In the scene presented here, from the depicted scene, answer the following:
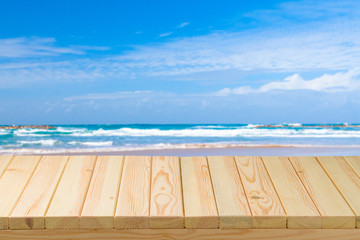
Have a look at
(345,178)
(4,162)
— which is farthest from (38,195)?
(345,178)

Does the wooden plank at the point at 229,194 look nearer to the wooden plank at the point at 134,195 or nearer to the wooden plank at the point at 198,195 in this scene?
the wooden plank at the point at 198,195

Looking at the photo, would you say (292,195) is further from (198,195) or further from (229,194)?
(198,195)

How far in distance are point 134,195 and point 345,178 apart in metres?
1.27

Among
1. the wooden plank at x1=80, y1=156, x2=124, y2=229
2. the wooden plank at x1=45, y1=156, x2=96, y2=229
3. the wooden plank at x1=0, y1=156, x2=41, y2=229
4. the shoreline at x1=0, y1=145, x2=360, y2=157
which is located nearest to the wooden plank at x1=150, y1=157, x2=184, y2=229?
the wooden plank at x1=80, y1=156, x2=124, y2=229

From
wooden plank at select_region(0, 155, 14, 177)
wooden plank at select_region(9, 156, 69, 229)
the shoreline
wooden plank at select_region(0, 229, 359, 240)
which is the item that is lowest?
wooden plank at select_region(0, 229, 359, 240)

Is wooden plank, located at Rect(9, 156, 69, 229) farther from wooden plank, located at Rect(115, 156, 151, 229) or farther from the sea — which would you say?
the sea

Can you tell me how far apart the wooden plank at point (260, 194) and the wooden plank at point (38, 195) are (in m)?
1.10

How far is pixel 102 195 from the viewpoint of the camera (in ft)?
7.55

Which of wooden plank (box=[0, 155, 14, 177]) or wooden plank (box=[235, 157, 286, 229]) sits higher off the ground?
wooden plank (box=[0, 155, 14, 177])

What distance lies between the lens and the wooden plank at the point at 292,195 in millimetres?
A: 2166

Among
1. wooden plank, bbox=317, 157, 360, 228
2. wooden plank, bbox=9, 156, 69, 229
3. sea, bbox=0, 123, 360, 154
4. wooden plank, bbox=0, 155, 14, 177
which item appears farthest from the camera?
sea, bbox=0, 123, 360, 154

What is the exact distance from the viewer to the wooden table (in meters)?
2.15

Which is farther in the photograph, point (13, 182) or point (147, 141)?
point (147, 141)

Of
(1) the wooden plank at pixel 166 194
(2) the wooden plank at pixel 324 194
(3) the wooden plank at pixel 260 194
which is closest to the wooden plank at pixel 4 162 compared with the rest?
(1) the wooden plank at pixel 166 194
